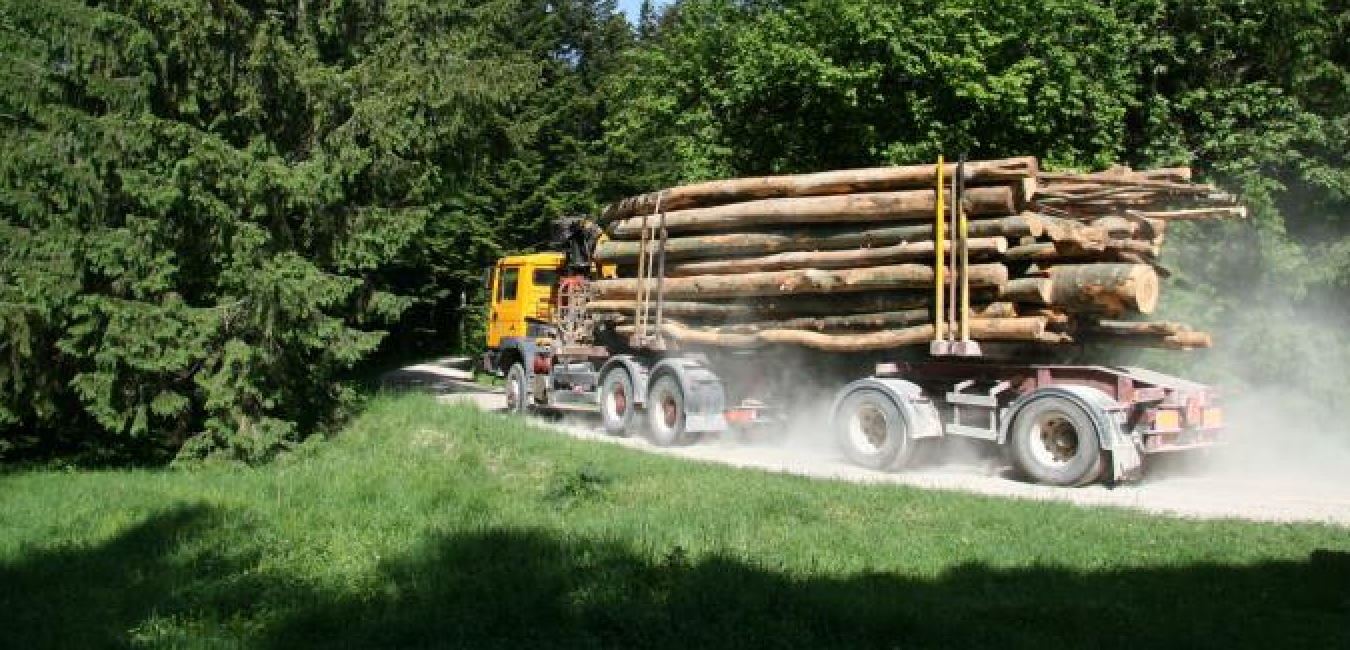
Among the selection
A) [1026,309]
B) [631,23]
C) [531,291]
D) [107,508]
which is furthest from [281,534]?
[631,23]

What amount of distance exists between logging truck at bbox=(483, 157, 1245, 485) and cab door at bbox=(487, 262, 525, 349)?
3672 mm

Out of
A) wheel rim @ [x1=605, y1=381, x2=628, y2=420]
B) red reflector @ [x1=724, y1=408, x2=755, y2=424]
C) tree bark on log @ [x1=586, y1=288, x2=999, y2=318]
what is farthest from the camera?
wheel rim @ [x1=605, y1=381, x2=628, y2=420]

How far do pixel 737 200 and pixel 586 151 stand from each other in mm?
24938

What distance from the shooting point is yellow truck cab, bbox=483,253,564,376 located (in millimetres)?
19016

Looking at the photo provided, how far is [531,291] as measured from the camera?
64.4 feet

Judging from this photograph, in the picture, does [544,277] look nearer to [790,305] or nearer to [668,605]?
[790,305]

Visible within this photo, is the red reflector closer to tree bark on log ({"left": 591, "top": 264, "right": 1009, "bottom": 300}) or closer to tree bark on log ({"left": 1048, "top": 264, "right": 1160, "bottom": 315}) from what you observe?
tree bark on log ({"left": 591, "top": 264, "right": 1009, "bottom": 300})

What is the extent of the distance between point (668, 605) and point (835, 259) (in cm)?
830

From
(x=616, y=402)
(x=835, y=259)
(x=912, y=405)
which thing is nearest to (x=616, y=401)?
(x=616, y=402)

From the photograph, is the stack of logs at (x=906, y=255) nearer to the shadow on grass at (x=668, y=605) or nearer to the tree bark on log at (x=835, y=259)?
the tree bark on log at (x=835, y=259)

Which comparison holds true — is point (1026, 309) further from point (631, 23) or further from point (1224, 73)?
point (631, 23)

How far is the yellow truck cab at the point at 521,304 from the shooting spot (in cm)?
1902

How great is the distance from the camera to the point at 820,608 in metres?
5.32

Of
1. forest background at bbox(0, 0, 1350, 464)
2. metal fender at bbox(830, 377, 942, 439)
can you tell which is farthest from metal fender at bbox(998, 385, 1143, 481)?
forest background at bbox(0, 0, 1350, 464)
